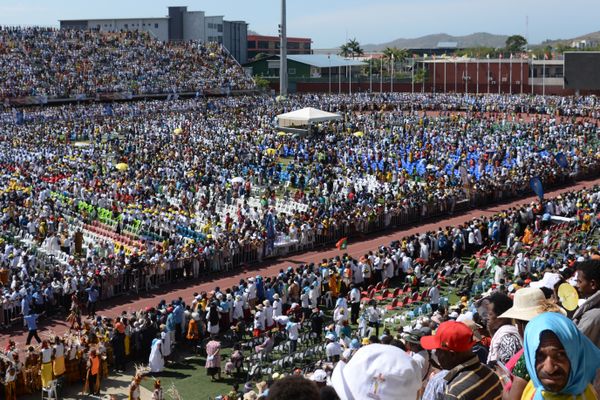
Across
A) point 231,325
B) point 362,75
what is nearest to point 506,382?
point 231,325

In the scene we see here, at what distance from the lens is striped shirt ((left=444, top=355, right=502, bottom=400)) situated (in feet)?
16.0

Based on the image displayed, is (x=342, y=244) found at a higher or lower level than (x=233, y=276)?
higher

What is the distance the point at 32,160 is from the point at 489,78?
5479cm

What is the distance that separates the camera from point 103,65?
250 ft

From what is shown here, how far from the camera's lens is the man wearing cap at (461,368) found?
16.0 ft

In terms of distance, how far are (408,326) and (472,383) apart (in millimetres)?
10540

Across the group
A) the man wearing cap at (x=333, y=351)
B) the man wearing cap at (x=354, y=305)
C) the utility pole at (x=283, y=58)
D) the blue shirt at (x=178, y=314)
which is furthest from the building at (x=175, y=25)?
the man wearing cap at (x=333, y=351)

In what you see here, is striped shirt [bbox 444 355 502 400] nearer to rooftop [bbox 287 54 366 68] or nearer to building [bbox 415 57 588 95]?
building [bbox 415 57 588 95]

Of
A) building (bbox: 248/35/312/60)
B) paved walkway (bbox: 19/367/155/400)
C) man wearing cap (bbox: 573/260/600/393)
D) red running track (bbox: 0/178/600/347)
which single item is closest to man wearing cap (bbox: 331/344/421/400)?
man wearing cap (bbox: 573/260/600/393)

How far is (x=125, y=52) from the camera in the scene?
8044 cm

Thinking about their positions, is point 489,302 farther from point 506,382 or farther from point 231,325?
point 231,325

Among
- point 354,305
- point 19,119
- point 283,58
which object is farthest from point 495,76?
point 354,305

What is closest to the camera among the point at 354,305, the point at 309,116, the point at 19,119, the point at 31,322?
the point at 31,322

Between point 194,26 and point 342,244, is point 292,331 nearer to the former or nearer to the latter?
point 342,244
